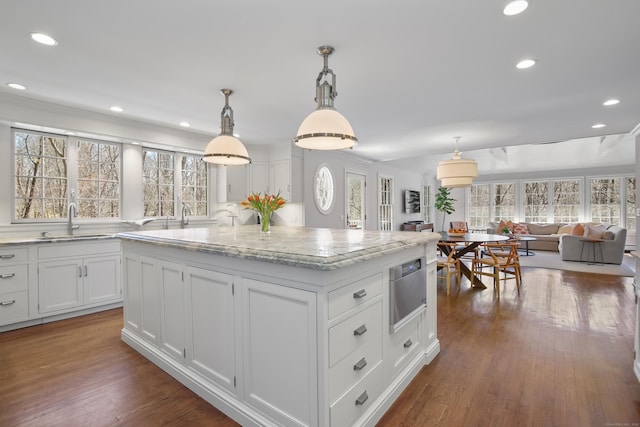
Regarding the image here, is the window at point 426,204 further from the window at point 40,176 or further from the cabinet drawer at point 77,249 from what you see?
the window at point 40,176

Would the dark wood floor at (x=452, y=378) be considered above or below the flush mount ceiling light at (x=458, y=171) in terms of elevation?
below

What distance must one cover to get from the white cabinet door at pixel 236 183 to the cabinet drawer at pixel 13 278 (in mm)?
2680

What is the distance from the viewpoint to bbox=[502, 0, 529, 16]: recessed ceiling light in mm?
1807

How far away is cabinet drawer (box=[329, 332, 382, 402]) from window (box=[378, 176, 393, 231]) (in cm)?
606

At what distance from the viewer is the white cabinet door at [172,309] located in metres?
2.19

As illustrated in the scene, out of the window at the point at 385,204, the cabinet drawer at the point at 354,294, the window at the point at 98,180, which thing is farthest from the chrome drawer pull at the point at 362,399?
the window at the point at 385,204

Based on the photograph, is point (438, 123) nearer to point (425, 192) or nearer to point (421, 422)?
point (421, 422)

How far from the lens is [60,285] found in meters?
3.43

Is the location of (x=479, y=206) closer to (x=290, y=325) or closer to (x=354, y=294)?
(x=354, y=294)

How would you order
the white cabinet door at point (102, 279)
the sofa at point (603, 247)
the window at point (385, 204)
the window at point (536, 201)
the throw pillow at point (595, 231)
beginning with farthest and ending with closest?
the window at point (536, 201)
the window at point (385, 204)
the throw pillow at point (595, 231)
the sofa at point (603, 247)
the white cabinet door at point (102, 279)

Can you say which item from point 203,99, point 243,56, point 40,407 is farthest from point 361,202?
point 40,407

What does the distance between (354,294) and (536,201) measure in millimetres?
10506

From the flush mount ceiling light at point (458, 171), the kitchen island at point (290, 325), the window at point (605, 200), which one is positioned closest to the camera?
the kitchen island at point (290, 325)

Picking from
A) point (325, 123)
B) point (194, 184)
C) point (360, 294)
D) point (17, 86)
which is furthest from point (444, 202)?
point (17, 86)
